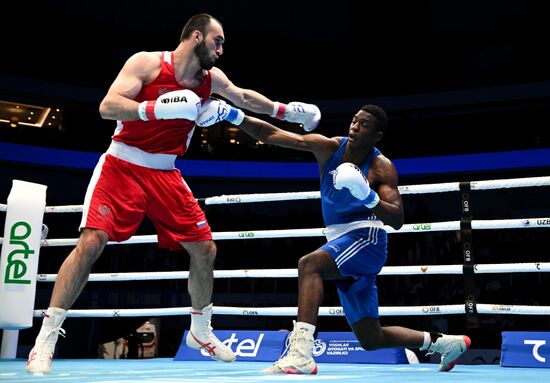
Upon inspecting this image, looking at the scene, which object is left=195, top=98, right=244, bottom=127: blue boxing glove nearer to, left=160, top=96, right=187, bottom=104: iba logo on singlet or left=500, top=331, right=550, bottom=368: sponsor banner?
left=160, top=96, right=187, bottom=104: iba logo on singlet

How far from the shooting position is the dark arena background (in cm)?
1443

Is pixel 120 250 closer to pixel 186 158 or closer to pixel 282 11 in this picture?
pixel 186 158

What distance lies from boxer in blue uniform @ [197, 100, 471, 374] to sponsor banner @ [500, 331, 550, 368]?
48 centimetres

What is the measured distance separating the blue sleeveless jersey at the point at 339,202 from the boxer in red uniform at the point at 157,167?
1.08ft

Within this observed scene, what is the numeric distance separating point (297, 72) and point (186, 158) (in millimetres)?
3798

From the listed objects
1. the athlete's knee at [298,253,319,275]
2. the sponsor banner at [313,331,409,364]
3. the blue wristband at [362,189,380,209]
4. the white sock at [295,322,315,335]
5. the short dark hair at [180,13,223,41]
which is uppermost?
the short dark hair at [180,13,223,41]

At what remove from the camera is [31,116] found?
17.2 meters

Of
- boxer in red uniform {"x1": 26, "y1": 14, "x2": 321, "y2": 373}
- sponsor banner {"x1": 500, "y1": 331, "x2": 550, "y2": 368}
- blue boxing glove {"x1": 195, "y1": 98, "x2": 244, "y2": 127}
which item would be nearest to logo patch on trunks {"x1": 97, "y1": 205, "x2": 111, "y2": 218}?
boxer in red uniform {"x1": 26, "y1": 14, "x2": 321, "y2": 373}

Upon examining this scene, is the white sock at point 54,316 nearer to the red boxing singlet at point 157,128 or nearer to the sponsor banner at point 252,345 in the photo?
the red boxing singlet at point 157,128

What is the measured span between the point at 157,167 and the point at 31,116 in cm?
1479

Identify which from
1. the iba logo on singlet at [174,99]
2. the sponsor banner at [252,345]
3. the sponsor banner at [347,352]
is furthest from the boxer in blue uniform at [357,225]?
the sponsor banner at [252,345]

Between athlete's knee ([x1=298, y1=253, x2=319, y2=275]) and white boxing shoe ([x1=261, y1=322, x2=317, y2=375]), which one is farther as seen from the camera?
athlete's knee ([x1=298, y1=253, x2=319, y2=275])

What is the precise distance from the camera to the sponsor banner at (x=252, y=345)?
14.8 feet

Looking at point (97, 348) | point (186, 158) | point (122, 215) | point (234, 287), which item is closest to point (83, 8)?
point (186, 158)
